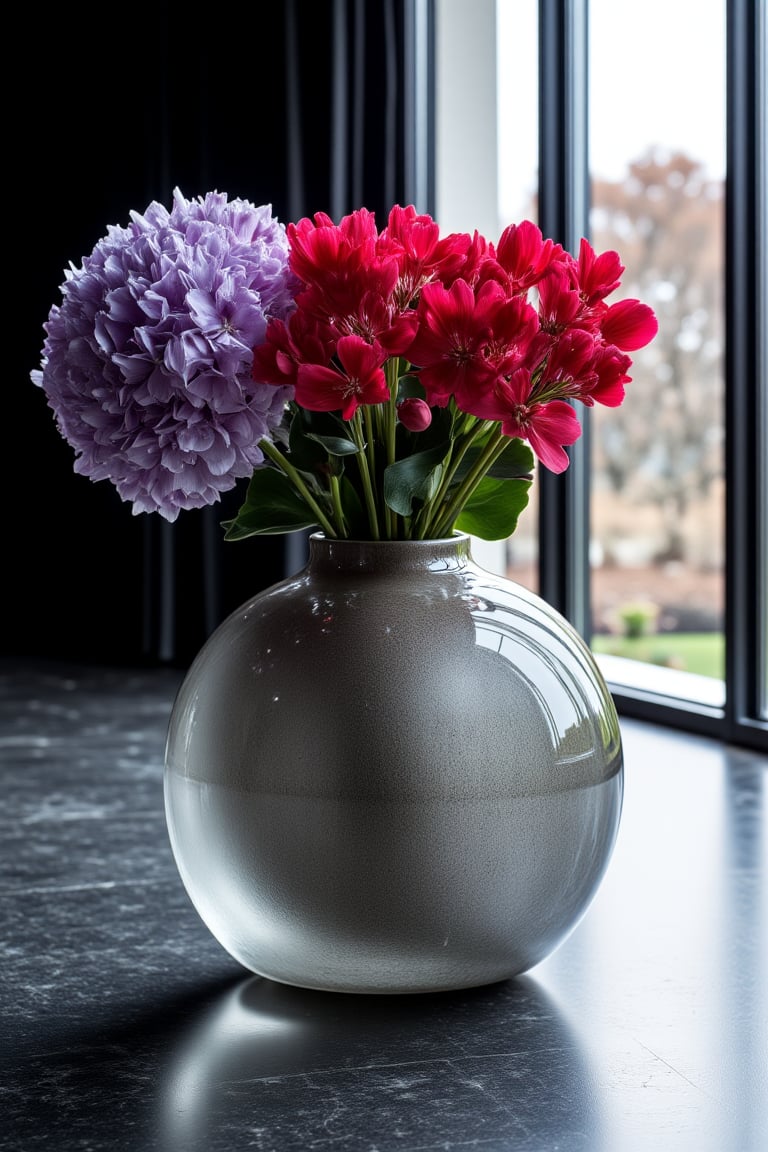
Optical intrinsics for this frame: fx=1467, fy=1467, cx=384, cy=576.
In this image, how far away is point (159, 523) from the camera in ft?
12.2

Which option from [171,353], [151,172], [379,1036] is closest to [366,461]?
[171,353]

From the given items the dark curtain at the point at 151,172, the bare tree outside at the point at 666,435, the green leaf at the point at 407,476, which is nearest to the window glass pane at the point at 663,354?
the bare tree outside at the point at 666,435

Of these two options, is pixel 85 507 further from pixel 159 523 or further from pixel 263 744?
pixel 263 744

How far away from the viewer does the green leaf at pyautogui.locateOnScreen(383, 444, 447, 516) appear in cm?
95

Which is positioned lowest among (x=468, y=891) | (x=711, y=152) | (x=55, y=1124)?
(x=55, y=1124)

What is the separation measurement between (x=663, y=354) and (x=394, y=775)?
6.86ft

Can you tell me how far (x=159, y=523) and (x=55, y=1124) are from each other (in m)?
2.91

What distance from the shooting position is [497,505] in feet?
3.44

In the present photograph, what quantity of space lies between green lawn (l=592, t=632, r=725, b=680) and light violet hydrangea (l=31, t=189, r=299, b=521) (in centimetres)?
183

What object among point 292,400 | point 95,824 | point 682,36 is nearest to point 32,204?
point 682,36

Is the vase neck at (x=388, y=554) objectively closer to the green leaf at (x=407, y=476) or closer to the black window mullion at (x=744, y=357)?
the green leaf at (x=407, y=476)

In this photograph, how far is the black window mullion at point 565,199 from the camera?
2.98 meters

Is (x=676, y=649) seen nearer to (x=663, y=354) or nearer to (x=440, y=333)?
(x=663, y=354)

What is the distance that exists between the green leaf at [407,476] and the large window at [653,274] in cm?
161
